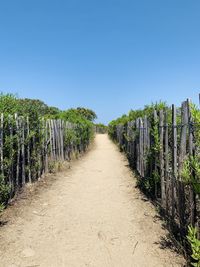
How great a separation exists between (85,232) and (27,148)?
4.25 m

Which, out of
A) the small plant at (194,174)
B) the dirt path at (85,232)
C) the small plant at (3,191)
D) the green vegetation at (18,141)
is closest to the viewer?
the small plant at (194,174)

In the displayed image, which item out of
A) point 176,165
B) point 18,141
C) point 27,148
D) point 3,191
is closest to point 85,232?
point 176,165

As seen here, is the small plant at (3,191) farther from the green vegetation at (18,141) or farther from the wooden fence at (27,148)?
the wooden fence at (27,148)

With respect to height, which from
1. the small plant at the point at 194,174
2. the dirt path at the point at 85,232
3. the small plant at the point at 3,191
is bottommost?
the dirt path at the point at 85,232

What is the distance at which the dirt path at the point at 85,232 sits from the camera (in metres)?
4.41

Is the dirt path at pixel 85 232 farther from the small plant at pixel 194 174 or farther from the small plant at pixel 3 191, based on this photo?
the small plant at pixel 194 174

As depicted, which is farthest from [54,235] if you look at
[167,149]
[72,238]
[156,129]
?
[156,129]

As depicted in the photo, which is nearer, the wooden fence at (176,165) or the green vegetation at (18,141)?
the wooden fence at (176,165)

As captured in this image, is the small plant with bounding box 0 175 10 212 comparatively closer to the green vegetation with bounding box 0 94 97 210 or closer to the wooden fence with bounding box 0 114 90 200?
the green vegetation with bounding box 0 94 97 210

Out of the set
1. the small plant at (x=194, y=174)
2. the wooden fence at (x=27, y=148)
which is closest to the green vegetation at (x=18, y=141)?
the wooden fence at (x=27, y=148)

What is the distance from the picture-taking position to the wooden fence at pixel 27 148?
723 cm

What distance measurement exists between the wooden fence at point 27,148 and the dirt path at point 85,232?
83 cm

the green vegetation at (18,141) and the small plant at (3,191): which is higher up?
the green vegetation at (18,141)

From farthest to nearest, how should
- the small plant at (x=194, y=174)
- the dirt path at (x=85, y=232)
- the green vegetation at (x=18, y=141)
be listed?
the green vegetation at (x=18, y=141)
the dirt path at (x=85, y=232)
the small plant at (x=194, y=174)
